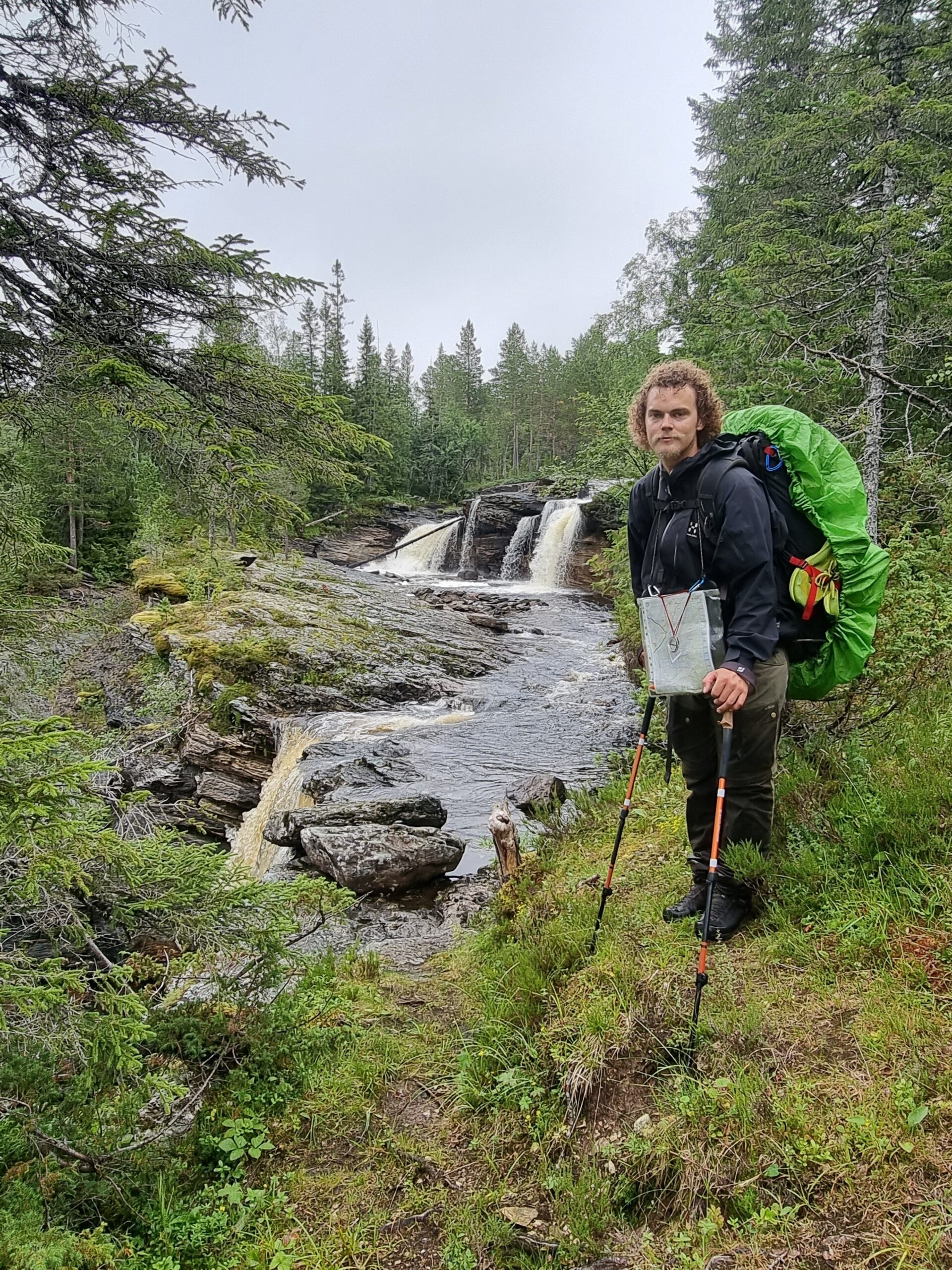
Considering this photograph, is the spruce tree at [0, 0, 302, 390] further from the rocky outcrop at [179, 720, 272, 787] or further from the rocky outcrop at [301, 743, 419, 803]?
the rocky outcrop at [179, 720, 272, 787]

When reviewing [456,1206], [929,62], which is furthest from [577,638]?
[456,1206]

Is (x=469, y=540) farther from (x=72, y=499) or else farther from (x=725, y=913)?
(x=725, y=913)

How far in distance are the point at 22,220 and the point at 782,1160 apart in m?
5.87

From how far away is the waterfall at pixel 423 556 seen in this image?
37.2 m

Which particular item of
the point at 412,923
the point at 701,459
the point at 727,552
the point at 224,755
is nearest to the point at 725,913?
the point at 727,552

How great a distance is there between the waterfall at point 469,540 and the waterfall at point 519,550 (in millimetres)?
2965

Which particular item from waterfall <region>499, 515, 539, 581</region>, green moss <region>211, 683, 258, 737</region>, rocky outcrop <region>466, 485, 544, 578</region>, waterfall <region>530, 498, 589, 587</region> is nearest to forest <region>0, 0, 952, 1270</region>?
green moss <region>211, 683, 258, 737</region>

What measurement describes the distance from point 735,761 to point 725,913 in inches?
→ 30.6

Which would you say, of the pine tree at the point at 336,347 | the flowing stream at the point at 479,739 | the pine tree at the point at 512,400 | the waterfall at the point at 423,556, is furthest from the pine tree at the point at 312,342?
the flowing stream at the point at 479,739

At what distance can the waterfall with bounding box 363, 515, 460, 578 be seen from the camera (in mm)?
37188

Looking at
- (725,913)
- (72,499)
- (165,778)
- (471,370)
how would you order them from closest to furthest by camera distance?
1. (725,913)
2. (165,778)
3. (72,499)
4. (471,370)

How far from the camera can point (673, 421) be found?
9.68 feet

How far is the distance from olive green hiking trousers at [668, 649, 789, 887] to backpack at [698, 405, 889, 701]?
268mm

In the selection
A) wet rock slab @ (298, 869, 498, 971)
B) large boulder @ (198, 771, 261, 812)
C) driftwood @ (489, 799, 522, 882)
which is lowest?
large boulder @ (198, 771, 261, 812)
